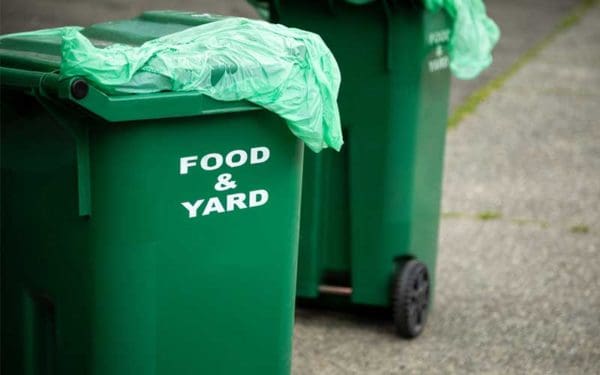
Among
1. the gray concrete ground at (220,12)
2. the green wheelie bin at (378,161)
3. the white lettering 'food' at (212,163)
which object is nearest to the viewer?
the white lettering 'food' at (212,163)

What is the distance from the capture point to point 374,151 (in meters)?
4.64

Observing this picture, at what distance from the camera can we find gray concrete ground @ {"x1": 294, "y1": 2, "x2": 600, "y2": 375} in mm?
4672

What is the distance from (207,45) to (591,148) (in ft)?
18.3

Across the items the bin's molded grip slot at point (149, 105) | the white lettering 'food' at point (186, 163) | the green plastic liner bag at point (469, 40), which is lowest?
the white lettering 'food' at point (186, 163)

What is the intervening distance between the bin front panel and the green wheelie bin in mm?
1223

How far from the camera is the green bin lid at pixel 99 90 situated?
2879 millimetres

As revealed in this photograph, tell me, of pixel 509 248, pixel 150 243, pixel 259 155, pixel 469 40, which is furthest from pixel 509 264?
pixel 150 243

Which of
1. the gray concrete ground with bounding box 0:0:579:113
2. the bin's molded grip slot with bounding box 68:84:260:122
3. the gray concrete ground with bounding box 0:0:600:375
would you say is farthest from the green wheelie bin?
the gray concrete ground with bounding box 0:0:579:113

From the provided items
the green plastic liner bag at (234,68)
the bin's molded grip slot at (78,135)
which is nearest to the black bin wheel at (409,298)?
the green plastic liner bag at (234,68)

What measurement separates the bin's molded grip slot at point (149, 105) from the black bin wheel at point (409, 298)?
1791 millimetres

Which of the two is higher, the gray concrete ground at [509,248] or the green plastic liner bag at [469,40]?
the green plastic liner bag at [469,40]

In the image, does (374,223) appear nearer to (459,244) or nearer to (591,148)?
(459,244)

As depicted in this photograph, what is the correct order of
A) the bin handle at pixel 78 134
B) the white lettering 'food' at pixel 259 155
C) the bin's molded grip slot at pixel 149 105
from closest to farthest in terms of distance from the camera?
1. the bin's molded grip slot at pixel 149 105
2. the bin handle at pixel 78 134
3. the white lettering 'food' at pixel 259 155

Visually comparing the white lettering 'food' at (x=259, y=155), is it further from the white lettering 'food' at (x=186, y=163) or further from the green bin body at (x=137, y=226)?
the white lettering 'food' at (x=186, y=163)
